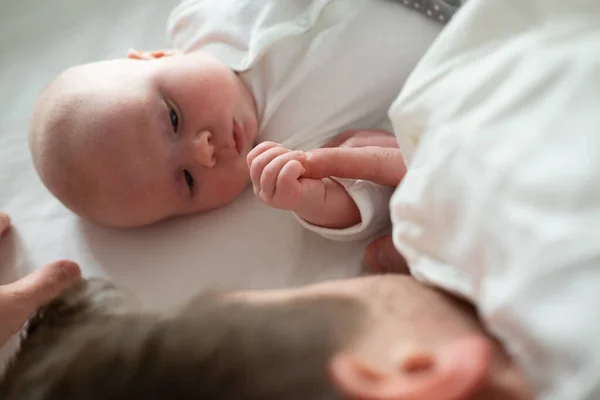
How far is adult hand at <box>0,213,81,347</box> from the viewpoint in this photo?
0.65m

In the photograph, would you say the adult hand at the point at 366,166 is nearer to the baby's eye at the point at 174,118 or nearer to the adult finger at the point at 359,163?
the adult finger at the point at 359,163

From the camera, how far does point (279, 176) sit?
0.63m

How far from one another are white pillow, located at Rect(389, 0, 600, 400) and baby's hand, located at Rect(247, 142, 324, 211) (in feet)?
0.52

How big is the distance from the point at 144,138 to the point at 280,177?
219 mm

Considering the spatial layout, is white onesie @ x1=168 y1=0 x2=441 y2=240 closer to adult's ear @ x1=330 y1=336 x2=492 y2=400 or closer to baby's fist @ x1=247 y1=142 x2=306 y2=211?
baby's fist @ x1=247 y1=142 x2=306 y2=211

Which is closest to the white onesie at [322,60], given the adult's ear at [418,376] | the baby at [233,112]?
the baby at [233,112]

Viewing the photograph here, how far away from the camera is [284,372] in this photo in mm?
341

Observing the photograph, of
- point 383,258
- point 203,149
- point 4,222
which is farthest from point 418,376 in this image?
point 4,222

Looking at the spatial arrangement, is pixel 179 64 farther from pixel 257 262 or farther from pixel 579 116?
pixel 579 116

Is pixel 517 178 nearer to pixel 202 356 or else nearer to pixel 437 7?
pixel 202 356

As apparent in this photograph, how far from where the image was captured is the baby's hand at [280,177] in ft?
2.09

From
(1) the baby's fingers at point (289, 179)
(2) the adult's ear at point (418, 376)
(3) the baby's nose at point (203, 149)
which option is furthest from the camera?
(3) the baby's nose at point (203, 149)

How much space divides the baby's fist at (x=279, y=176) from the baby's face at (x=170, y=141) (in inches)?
5.0

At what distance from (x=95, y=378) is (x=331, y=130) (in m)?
0.53
